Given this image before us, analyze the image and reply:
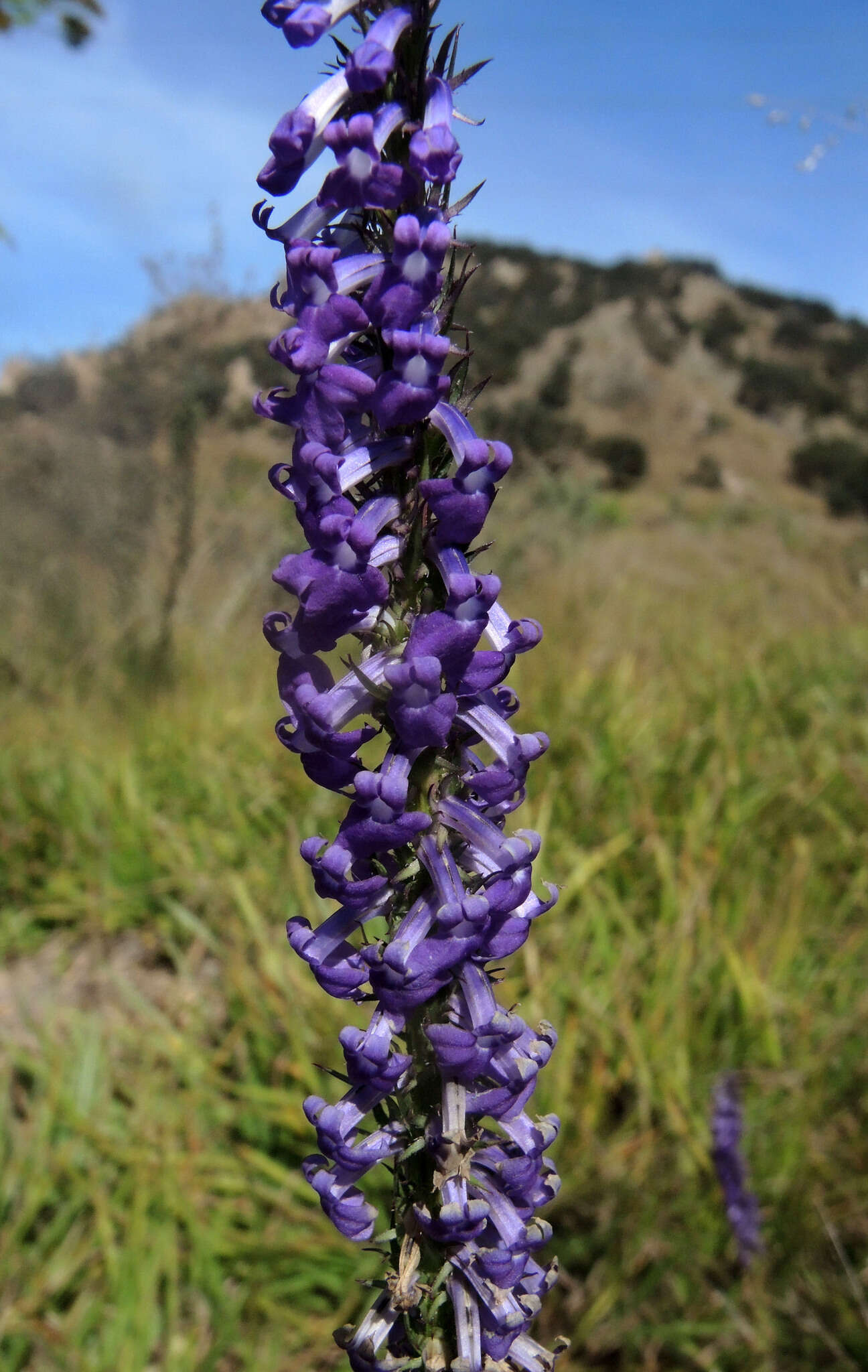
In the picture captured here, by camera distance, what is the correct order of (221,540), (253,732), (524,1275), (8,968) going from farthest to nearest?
(221,540) < (253,732) < (8,968) < (524,1275)

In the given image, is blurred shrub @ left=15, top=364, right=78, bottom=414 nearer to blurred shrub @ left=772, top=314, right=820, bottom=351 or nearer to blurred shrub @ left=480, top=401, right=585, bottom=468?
blurred shrub @ left=480, top=401, right=585, bottom=468

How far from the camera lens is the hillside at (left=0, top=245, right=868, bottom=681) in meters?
9.13

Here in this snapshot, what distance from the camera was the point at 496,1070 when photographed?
1.06 metres

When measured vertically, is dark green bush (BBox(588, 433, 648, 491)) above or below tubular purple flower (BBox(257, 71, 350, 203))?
above

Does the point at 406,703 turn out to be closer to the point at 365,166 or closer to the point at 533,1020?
the point at 365,166

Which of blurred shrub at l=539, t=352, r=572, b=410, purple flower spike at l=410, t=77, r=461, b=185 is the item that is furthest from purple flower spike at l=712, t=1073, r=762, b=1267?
blurred shrub at l=539, t=352, r=572, b=410

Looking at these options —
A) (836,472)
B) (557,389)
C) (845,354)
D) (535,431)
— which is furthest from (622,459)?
(845,354)

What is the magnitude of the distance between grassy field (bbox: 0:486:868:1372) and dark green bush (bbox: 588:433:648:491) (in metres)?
27.0

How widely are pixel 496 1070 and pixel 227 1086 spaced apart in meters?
2.97

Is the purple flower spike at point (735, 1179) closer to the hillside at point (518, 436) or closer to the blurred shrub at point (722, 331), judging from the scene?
the hillside at point (518, 436)

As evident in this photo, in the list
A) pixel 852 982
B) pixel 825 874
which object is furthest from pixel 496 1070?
pixel 825 874

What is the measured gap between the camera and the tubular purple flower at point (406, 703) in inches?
35.6

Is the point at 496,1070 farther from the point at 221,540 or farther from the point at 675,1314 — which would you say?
the point at 221,540

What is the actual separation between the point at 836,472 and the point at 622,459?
6965 millimetres
